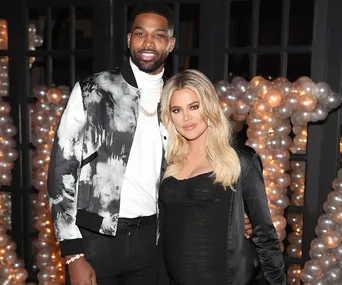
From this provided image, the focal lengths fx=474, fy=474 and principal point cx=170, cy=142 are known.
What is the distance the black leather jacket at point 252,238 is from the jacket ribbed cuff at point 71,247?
73 cm

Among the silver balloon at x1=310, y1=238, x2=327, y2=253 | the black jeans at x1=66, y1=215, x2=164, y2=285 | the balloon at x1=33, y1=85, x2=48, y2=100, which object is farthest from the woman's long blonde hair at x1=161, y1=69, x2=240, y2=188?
the balloon at x1=33, y1=85, x2=48, y2=100

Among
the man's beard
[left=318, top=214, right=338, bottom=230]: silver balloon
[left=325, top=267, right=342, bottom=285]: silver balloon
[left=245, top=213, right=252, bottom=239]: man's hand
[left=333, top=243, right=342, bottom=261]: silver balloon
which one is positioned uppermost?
the man's beard

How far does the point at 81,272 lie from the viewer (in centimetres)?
229

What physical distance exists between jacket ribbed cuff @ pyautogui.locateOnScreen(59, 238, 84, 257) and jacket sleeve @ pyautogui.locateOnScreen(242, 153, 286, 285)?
0.84 m

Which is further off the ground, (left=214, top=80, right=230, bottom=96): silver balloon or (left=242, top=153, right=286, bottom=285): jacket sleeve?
(left=214, top=80, right=230, bottom=96): silver balloon

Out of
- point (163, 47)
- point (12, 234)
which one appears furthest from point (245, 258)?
point (12, 234)

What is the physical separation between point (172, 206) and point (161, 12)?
103 centimetres

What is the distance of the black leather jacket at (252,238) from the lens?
7.16 ft

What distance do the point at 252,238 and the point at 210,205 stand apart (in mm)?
280

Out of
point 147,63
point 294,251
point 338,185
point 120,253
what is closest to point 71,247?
point 120,253

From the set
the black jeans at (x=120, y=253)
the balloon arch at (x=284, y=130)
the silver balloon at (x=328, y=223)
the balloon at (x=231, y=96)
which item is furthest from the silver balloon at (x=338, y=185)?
the black jeans at (x=120, y=253)

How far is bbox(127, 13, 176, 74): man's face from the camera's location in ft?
8.09

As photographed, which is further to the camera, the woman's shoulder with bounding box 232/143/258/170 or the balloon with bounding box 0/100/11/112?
the balloon with bounding box 0/100/11/112

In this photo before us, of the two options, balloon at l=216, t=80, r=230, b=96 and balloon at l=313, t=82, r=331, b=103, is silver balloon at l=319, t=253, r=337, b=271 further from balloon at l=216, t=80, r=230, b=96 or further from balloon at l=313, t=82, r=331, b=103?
balloon at l=216, t=80, r=230, b=96
